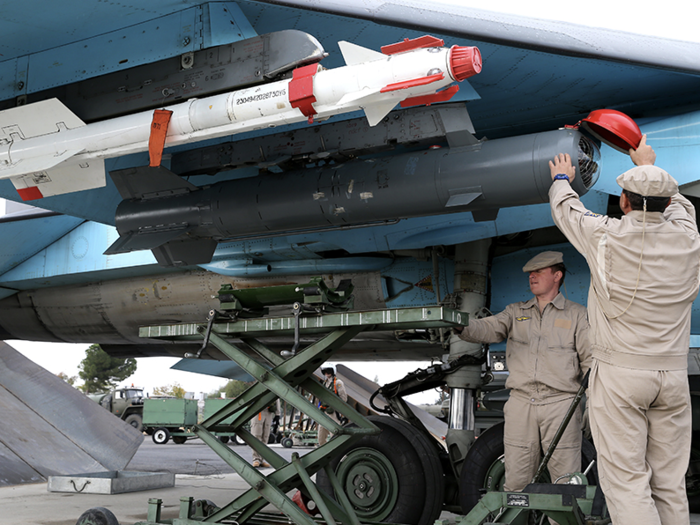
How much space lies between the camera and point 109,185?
7.24 meters

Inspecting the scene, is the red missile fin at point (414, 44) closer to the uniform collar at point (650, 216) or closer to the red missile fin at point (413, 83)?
the red missile fin at point (413, 83)

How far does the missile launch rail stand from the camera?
3.19 metres

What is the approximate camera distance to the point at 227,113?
15.7ft

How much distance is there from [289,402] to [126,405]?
19511 millimetres

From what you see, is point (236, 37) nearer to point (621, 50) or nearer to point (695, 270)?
point (621, 50)

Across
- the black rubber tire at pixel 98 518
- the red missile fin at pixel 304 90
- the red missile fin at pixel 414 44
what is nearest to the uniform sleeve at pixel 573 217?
the red missile fin at pixel 414 44

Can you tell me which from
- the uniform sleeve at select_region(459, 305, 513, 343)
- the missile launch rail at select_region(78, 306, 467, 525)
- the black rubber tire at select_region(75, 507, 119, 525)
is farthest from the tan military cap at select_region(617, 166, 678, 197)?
the black rubber tire at select_region(75, 507, 119, 525)

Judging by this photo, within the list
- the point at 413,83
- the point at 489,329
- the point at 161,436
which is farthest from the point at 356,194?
the point at 161,436

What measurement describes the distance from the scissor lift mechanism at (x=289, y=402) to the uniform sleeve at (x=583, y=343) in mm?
767

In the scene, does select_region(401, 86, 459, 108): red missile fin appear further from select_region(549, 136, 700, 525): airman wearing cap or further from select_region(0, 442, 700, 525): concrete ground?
select_region(0, 442, 700, 525): concrete ground

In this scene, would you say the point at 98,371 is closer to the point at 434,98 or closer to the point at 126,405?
the point at 126,405

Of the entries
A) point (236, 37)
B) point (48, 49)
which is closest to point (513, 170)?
point (236, 37)

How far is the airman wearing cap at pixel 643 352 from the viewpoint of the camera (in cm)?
242

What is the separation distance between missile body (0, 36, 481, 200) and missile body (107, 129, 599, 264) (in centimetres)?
58
